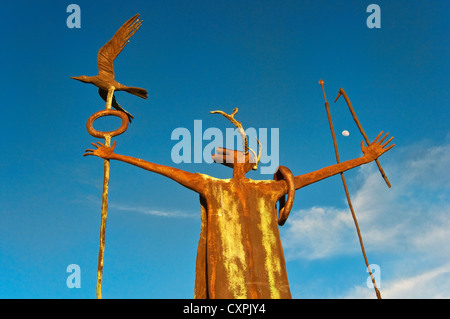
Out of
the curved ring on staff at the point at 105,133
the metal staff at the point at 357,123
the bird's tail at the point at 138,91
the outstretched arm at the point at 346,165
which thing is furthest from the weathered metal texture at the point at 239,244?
the bird's tail at the point at 138,91

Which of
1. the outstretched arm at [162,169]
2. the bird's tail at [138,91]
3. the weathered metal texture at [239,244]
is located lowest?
the weathered metal texture at [239,244]

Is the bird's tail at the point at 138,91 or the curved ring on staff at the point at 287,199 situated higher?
the bird's tail at the point at 138,91

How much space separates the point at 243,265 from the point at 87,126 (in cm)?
310

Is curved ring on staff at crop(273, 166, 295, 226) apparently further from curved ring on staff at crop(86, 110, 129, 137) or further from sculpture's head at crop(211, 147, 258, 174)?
curved ring on staff at crop(86, 110, 129, 137)

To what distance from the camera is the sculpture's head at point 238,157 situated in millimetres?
6320

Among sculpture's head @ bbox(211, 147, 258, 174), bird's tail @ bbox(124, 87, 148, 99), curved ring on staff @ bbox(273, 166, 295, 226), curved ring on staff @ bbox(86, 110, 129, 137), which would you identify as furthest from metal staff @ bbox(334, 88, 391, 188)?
curved ring on staff @ bbox(86, 110, 129, 137)

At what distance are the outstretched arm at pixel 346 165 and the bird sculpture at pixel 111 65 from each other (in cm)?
369

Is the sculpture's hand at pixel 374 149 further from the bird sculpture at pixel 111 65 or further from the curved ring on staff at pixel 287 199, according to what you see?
the bird sculpture at pixel 111 65

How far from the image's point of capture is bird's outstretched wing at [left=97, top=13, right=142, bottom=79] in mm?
7520

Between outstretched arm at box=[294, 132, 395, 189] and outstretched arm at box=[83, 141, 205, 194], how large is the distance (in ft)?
4.85

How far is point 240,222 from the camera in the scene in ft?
18.5

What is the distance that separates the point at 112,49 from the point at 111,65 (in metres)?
0.31

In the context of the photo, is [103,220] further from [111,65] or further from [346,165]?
[346,165]

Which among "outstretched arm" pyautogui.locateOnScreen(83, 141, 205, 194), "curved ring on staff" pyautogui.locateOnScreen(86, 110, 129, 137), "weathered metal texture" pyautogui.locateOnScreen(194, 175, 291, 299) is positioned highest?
"curved ring on staff" pyautogui.locateOnScreen(86, 110, 129, 137)
